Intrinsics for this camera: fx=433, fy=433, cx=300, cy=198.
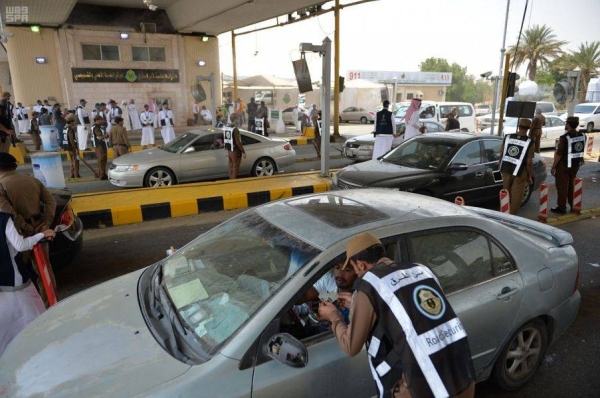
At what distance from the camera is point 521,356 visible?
10.0 ft

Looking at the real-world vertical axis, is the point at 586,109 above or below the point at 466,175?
above

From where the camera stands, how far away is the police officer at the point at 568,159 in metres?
6.93

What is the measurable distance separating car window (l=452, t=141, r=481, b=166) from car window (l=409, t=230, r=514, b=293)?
4.35 meters

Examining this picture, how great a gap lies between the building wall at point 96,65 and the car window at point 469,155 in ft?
64.1

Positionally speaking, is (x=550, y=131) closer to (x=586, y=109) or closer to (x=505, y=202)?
(x=586, y=109)

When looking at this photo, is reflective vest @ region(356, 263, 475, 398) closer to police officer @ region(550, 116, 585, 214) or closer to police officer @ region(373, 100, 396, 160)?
police officer @ region(550, 116, 585, 214)

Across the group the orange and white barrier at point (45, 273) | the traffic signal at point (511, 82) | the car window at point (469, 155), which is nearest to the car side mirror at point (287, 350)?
the orange and white barrier at point (45, 273)

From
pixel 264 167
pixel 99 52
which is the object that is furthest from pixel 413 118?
pixel 99 52

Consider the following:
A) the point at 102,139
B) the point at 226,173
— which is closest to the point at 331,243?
the point at 226,173

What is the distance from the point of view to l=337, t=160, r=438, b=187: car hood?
671cm

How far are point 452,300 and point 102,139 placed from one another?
9.62 meters

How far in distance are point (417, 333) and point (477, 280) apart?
1221mm

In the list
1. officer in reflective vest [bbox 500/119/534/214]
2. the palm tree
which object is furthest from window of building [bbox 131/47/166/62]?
the palm tree
